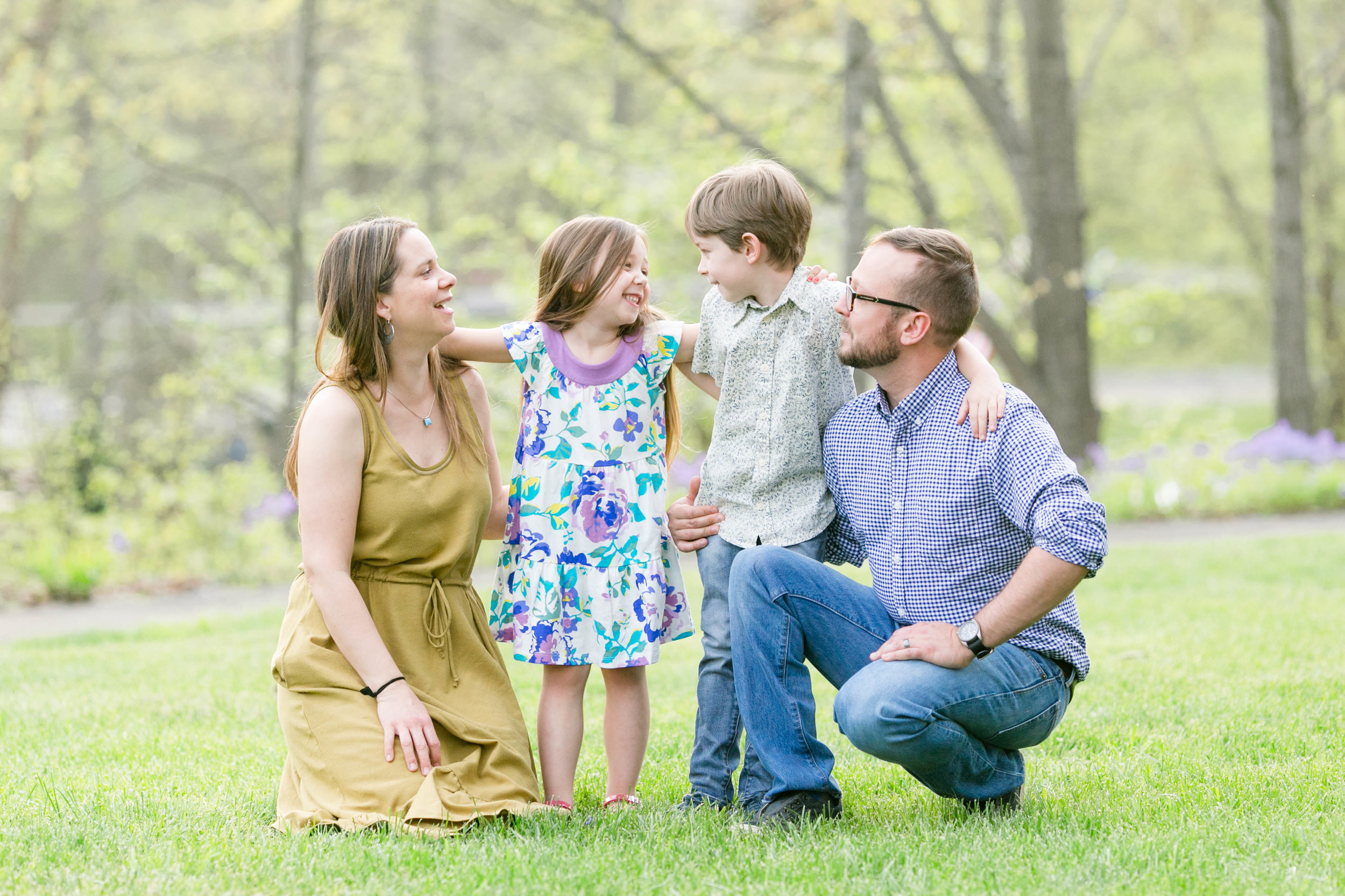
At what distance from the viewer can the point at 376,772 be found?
299cm

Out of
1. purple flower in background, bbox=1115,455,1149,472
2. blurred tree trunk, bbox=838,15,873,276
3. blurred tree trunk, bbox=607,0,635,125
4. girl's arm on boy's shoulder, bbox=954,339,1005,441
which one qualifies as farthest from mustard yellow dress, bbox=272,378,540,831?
blurred tree trunk, bbox=607,0,635,125

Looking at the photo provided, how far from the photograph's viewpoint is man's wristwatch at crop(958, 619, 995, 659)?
108 inches

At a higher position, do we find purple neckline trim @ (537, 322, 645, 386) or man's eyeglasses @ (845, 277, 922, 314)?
man's eyeglasses @ (845, 277, 922, 314)

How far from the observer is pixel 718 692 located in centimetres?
321

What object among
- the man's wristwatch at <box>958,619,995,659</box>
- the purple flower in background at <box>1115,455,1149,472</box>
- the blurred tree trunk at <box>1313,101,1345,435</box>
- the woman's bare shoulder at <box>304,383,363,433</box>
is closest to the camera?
the man's wristwatch at <box>958,619,995,659</box>

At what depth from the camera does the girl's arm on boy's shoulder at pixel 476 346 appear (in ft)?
11.0

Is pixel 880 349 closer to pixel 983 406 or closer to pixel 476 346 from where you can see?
pixel 983 406

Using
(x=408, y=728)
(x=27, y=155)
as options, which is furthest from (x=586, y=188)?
(x=408, y=728)

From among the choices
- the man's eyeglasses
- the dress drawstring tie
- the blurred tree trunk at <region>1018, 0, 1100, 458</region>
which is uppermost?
the blurred tree trunk at <region>1018, 0, 1100, 458</region>

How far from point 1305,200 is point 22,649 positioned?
16.9 metres

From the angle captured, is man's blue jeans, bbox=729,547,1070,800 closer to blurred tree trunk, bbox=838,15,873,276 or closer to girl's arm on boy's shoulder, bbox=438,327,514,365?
girl's arm on boy's shoulder, bbox=438,327,514,365

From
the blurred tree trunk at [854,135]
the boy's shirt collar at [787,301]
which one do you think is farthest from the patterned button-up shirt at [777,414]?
the blurred tree trunk at [854,135]

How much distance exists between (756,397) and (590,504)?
0.50m

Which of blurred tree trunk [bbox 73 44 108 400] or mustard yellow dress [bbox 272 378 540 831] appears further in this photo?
blurred tree trunk [bbox 73 44 108 400]
